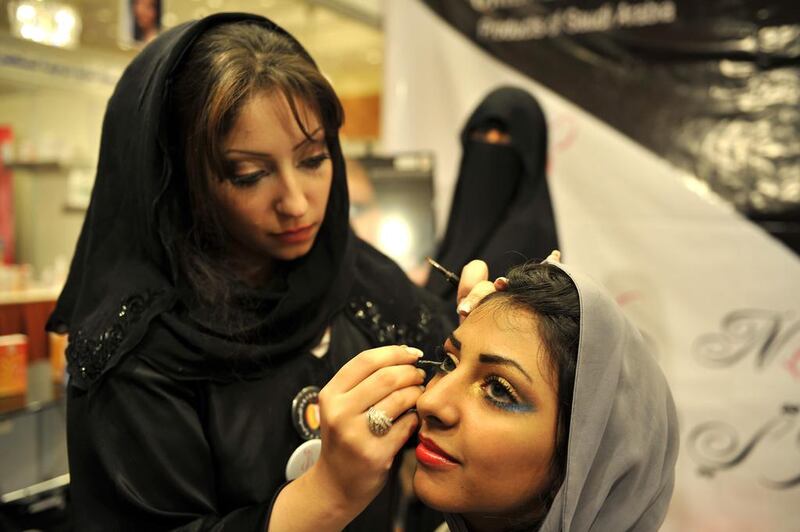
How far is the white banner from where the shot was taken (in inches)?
84.0

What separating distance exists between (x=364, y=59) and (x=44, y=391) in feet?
6.37

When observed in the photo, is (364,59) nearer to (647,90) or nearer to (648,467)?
(647,90)

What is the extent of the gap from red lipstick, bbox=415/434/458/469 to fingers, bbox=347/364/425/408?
0.05 meters

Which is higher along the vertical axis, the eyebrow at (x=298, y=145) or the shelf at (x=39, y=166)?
the eyebrow at (x=298, y=145)

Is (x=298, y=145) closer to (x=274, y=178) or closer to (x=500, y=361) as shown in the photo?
(x=274, y=178)

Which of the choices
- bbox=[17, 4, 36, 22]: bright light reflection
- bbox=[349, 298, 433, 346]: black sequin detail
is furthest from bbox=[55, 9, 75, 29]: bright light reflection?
bbox=[349, 298, 433, 346]: black sequin detail

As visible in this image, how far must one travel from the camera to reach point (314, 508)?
74 centimetres

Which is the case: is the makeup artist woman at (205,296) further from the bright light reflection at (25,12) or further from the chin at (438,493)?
the bright light reflection at (25,12)

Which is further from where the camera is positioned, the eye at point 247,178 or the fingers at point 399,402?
the eye at point 247,178

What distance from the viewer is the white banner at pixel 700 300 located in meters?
2.13

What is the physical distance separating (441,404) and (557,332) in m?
0.16

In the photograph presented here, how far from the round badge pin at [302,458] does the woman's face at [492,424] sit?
0.21 metres

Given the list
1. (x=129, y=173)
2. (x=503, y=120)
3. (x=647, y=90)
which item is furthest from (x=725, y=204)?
(x=129, y=173)

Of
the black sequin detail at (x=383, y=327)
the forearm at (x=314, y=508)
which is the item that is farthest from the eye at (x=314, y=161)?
the forearm at (x=314, y=508)
